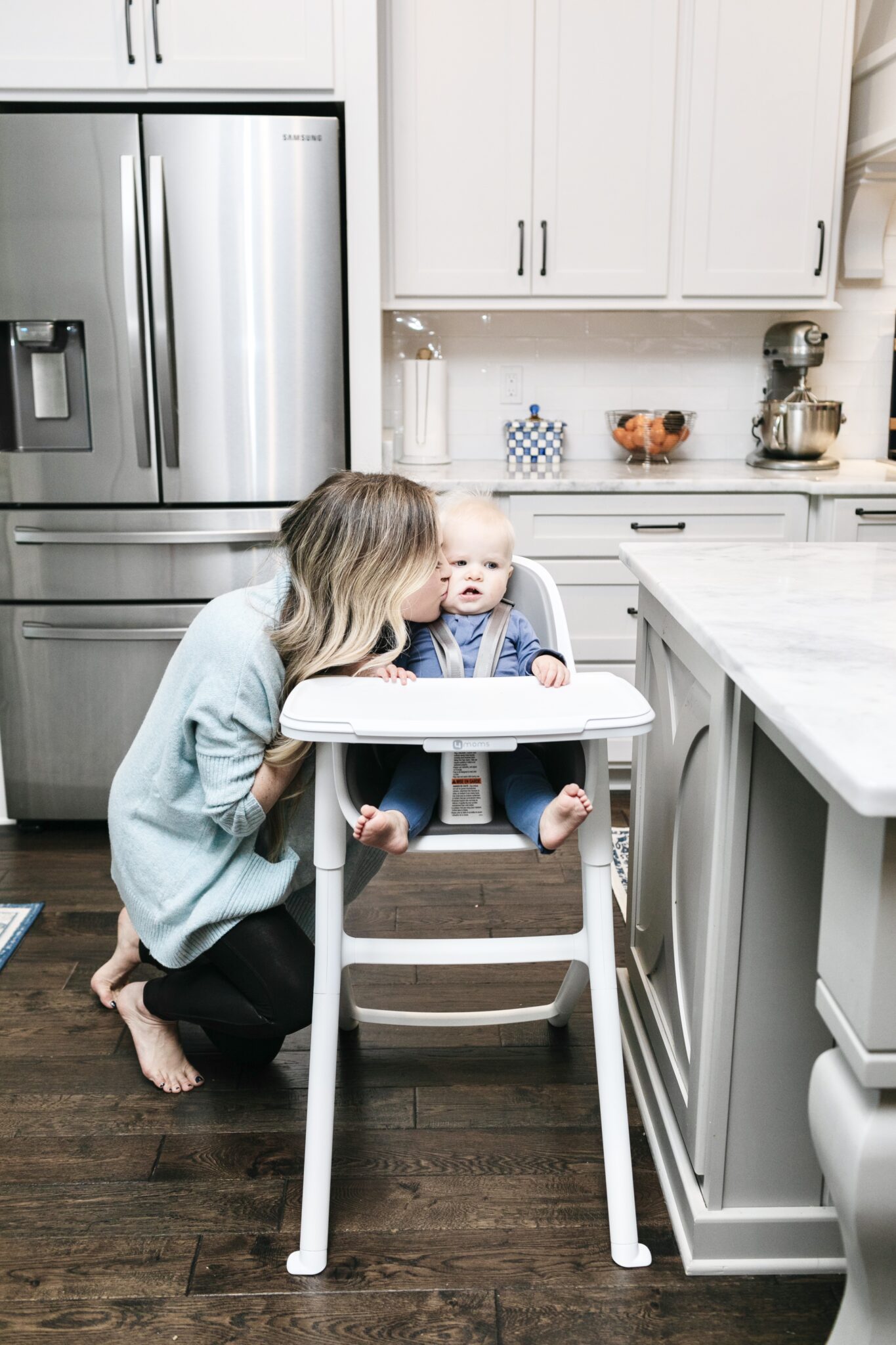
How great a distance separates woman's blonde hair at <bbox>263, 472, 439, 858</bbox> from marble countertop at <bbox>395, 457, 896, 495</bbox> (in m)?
1.41

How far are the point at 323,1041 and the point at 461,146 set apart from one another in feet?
8.64

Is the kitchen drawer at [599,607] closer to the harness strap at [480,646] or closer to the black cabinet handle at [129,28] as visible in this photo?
the harness strap at [480,646]

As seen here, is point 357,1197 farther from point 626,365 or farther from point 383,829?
point 626,365

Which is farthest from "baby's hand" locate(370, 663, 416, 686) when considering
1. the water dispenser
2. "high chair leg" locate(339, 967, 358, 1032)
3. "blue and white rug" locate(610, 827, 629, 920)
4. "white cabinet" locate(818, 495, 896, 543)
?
"white cabinet" locate(818, 495, 896, 543)

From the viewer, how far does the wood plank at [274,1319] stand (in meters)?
1.45

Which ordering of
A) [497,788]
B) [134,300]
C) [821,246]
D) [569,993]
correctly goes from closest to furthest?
[497,788]
[569,993]
[134,300]
[821,246]

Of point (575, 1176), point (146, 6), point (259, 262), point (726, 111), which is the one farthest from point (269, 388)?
point (575, 1176)

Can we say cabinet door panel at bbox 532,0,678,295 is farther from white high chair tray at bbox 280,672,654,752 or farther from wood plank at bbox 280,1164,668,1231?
wood plank at bbox 280,1164,668,1231

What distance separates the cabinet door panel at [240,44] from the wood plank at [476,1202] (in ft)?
8.36

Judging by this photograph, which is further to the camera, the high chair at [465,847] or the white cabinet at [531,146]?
the white cabinet at [531,146]

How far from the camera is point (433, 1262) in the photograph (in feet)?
5.18

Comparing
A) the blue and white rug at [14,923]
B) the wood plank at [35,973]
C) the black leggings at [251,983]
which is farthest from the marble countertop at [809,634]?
the blue and white rug at [14,923]

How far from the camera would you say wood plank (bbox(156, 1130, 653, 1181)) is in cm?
177

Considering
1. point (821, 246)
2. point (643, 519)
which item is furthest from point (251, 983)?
point (821, 246)
